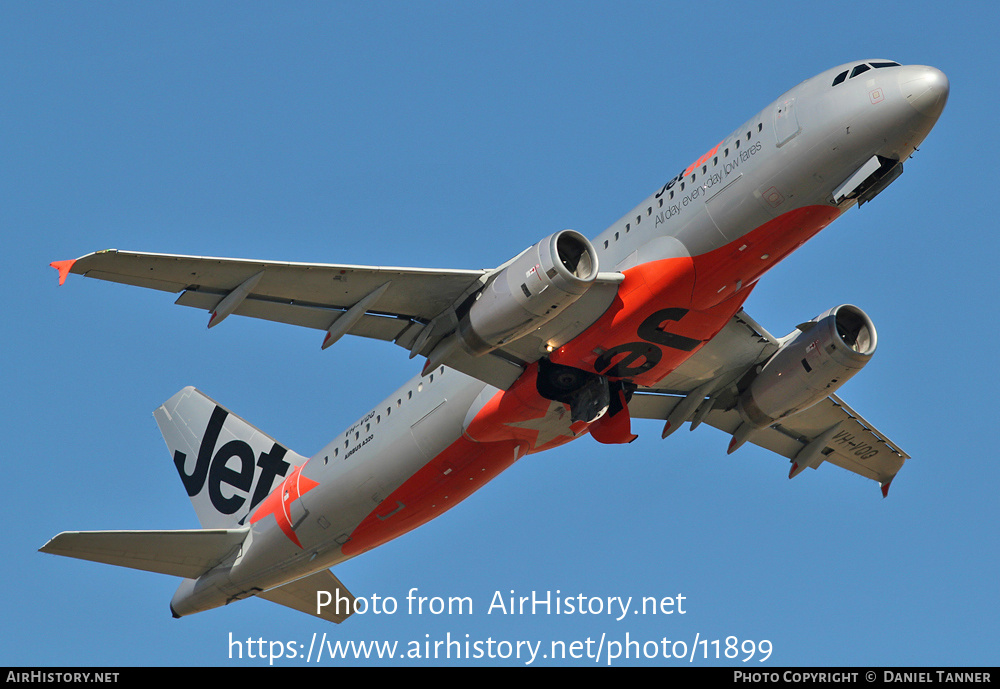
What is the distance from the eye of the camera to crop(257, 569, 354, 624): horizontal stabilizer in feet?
107

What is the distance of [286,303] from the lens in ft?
79.9

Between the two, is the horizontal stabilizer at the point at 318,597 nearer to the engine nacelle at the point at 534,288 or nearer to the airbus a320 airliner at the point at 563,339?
the airbus a320 airliner at the point at 563,339

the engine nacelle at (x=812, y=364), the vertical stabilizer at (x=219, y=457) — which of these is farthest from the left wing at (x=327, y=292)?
the vertical stabilizer at (x=219, y=457)

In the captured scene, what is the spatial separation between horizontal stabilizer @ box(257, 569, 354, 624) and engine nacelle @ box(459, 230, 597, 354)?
12169 mm

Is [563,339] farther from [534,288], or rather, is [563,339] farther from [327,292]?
[327,292]

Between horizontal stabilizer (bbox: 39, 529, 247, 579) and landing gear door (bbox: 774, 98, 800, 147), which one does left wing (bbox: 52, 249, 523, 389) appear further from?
horizontal stabilizer (bbox: 39, 529, 247, 579)

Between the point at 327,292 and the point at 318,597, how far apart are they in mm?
12221

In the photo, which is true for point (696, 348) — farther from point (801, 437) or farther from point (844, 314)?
point (801, 437)

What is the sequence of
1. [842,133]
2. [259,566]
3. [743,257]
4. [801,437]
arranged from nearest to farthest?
[842,133]
[743,257]
[259,566]
[801,437]

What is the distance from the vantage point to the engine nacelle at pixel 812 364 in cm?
2773


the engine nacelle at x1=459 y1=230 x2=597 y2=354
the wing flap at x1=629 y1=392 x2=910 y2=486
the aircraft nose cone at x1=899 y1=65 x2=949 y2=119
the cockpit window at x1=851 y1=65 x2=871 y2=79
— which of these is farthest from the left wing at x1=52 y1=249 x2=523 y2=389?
the wing flap at x1=629 y1=392 x2=910 y2=486

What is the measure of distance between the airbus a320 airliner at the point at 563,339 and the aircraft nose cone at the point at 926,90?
1.5 inches

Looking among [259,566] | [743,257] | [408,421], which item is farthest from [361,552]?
[743,257]

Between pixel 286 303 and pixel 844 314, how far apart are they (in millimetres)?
13453
